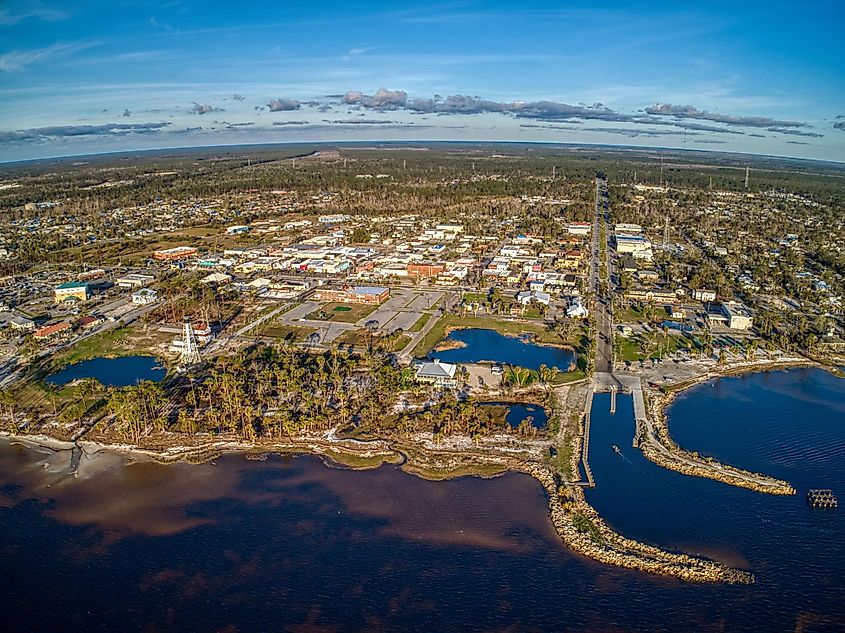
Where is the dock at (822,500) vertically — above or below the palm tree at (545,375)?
below

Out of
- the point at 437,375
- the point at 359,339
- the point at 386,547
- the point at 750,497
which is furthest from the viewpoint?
the point at 359,339

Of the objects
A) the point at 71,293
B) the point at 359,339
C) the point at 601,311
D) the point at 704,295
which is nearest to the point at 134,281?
the point at 71,293

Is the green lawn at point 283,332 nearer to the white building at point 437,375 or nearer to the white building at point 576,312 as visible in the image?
the white building at point 437,375

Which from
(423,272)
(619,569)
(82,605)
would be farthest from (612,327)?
(82,605)

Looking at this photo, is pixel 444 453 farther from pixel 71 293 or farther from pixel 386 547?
pixel 71 293

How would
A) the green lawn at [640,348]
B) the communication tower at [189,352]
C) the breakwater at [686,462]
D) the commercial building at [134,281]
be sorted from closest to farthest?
the breakwater at [686,462] < the communication tower at [189,352] < the green lawn at [640,348] < the commercial building at [134,281]

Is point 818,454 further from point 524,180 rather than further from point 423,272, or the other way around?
point 524,180

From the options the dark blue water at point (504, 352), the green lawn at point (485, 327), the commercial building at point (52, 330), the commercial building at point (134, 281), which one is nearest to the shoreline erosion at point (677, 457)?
the dark blue water at point (504, 352)
